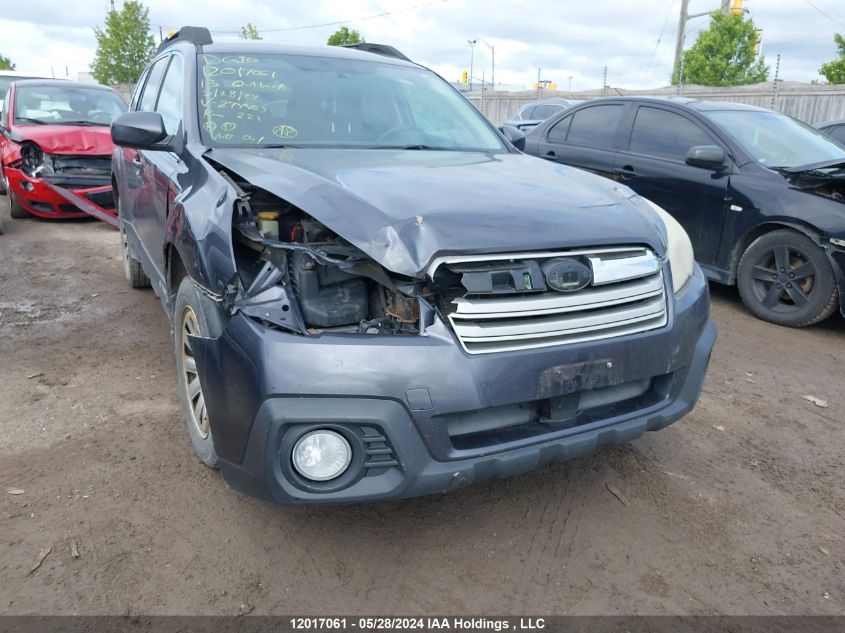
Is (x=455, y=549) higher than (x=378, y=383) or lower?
lower

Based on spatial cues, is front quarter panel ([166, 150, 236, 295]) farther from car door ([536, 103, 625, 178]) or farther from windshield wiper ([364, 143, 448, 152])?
car door ([536, 103, 625, 178])

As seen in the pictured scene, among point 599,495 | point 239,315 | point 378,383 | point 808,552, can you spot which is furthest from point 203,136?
point 808,552

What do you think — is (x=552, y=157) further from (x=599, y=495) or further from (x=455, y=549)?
(x=455, y=549)

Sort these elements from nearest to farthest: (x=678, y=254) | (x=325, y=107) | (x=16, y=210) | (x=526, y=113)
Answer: (x=678, y=254), (x=325, y=107), (x=16, y=210), (x=526, y=113)

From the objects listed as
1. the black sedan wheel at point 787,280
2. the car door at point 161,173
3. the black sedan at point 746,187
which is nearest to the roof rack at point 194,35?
the car door at point 161,173

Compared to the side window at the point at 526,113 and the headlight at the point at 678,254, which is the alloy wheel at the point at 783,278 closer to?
the headlight at the point at 678,254

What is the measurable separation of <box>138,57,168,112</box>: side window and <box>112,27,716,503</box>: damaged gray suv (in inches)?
67.5

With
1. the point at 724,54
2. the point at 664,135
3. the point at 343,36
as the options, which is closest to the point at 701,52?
the point at 724,54

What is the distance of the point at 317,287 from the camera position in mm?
2295

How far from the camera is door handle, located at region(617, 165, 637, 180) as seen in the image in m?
6.22

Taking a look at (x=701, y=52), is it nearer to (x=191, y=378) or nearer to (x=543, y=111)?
(x=543, y=111)

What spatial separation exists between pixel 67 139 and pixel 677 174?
6743mm

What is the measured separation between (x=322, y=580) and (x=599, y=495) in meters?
1.24

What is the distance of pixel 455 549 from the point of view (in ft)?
8.16
